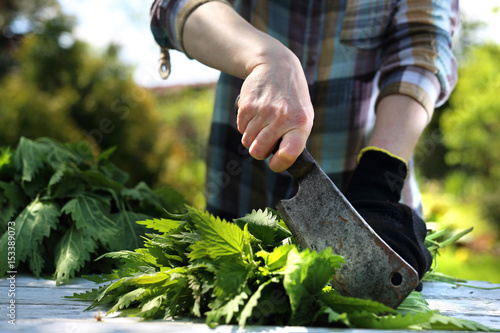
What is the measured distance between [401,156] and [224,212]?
3.57 feet

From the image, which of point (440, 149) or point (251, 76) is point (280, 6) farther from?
point (440, 149)

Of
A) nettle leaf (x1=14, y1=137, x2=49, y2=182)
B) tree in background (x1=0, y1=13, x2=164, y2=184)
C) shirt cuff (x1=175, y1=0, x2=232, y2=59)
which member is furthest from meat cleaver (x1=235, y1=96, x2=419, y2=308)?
tree in background (x1=0, y1=13, x2=164, y2=184)

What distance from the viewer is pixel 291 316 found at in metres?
0.93

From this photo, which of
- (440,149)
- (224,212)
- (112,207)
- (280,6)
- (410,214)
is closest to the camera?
(410,214)

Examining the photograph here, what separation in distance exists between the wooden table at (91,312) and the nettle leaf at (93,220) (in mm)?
164

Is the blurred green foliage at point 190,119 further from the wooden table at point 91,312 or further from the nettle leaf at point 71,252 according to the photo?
the wooden table at point 91,312

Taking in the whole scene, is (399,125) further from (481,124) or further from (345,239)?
(481,124)

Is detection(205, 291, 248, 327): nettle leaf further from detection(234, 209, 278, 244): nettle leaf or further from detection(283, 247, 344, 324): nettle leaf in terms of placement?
detection(234, 209, 278, 244): nettle leaf

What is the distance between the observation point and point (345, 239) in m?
1.03

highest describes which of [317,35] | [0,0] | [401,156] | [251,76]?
[0,0]

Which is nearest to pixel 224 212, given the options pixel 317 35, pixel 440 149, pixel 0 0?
pixel 317 35

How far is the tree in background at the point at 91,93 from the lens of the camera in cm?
590

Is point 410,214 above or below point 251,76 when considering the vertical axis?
below

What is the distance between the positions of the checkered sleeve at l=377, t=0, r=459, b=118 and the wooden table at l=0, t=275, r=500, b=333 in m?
0.70
